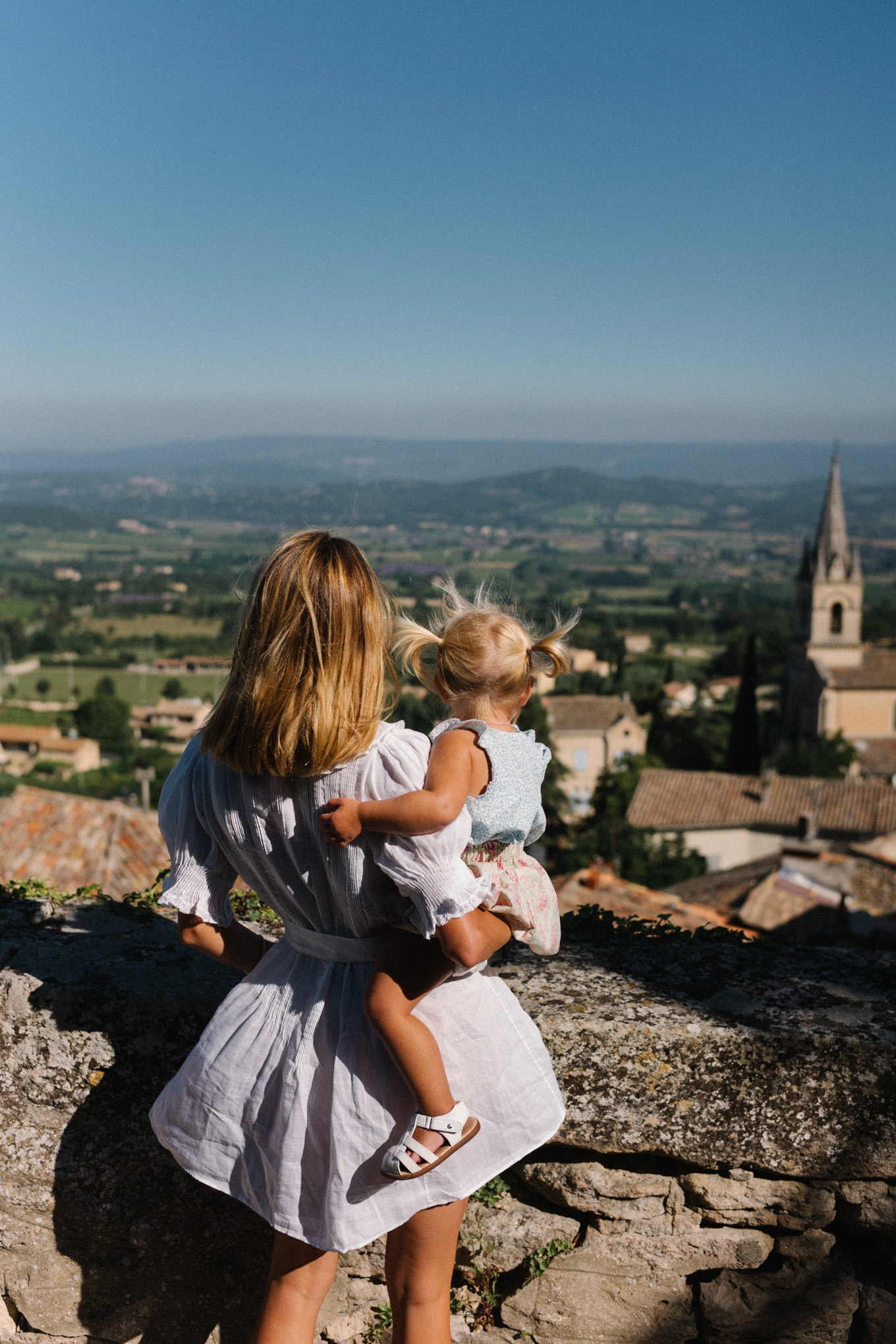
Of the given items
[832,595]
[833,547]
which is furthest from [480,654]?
[833,547]

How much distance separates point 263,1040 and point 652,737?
56675 millimetres

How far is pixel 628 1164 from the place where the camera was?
208 centimetres

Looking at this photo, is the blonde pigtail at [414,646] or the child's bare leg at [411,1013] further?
the blonde pigtail at [414,646]

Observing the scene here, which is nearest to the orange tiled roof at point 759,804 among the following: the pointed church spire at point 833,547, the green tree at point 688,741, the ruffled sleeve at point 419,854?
the green tree at point 688,741

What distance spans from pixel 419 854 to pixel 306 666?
39 cm

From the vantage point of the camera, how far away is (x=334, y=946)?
1.86 m

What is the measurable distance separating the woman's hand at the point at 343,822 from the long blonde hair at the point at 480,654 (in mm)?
381

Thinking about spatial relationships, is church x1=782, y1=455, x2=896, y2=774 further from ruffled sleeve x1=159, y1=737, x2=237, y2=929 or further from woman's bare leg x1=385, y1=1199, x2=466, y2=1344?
ruffled sleeve x1=159, y1=737, x2=237, y2=929

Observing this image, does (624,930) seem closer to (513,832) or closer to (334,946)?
(513,832)

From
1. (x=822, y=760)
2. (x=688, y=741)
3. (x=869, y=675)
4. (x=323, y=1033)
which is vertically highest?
(x=323, y=1033)

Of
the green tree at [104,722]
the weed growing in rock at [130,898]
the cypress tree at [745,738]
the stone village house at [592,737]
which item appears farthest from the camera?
the green tree at [104,722]

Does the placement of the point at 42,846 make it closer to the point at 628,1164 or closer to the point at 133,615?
the point at 628,1164

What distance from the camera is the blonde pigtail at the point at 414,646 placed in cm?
196

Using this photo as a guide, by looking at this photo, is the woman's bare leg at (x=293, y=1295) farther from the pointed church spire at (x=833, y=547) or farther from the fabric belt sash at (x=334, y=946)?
the pointed church spire at (x=833, y=547)
